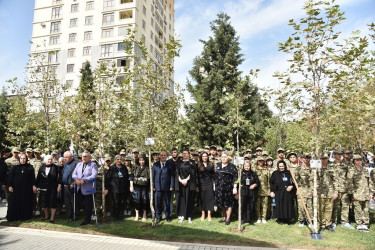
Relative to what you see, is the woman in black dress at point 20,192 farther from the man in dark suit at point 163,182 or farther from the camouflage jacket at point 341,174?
the camouflage jacket at point 341,174

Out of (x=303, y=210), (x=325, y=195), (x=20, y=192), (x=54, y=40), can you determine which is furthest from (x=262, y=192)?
(x=54, y=40)

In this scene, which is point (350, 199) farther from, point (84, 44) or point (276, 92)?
point (84, 44)

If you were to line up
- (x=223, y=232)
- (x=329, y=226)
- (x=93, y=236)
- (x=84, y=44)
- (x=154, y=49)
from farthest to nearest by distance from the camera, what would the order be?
1. (x=154, y=49)
2. (x=84, y=44)
3. (x=329, y=226)
4. (x=223, y=232)
5. (x=93, y=236)

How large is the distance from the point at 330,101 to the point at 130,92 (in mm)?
5982

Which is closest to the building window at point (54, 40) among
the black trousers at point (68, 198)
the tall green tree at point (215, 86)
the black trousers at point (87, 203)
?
the tall green tree at point (215, 86)

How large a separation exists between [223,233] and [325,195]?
130 inches

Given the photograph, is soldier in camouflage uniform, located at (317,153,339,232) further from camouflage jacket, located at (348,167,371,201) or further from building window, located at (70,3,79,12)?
building window, located at (70,3,79,12)

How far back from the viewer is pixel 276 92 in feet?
24.0

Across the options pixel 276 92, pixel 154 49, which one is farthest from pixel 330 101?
pixel 154 49

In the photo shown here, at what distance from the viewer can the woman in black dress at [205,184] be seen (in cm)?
805

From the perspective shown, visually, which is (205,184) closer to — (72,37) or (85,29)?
(85,29)

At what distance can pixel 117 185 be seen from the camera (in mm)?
8094

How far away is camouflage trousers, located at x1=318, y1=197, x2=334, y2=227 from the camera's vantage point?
284 inches

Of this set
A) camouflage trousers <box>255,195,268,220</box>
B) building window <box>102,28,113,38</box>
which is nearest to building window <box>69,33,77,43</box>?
building window <box>102,28,113,38</box>
